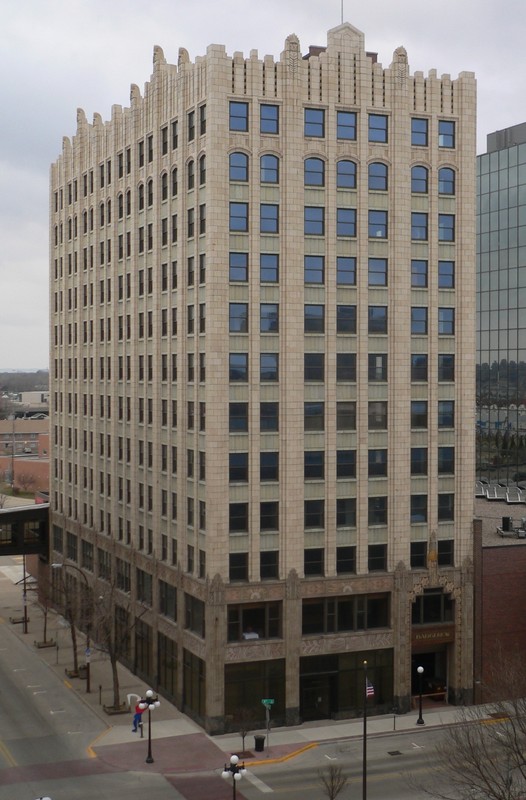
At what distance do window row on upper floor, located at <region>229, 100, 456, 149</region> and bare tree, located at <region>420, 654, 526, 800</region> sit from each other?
29.4 meters

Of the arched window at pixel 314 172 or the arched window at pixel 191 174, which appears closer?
the arched window at pixel 314 172

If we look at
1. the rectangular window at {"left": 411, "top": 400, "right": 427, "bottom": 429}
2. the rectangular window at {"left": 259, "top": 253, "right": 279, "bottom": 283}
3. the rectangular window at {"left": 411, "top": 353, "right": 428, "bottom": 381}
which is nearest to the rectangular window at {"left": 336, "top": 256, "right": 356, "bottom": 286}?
the rectangular window at {"left": 259, "top": 253, "right": 279, "bottom": 283}

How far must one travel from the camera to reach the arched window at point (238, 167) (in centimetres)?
5244

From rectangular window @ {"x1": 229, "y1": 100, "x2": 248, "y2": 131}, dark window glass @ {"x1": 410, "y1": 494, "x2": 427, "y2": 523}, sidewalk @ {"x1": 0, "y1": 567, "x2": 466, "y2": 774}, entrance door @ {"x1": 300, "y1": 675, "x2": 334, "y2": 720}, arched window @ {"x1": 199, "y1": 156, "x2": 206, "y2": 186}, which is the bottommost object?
sidewalk @ {"x1": 0, "y1": 567, "x2": 466, "y2": 774}

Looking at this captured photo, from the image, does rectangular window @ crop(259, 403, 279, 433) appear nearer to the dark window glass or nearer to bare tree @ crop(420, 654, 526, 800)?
the dark window glass

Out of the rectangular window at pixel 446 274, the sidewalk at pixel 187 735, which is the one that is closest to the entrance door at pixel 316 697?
the sidewalk at pixel 187 735

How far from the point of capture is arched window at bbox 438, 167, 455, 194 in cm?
5641

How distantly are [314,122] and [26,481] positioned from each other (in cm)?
10702

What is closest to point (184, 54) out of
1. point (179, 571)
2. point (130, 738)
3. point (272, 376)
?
point (272, 376)

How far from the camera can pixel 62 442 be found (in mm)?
84438

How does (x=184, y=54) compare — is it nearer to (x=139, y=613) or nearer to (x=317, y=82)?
(x=317, y=82)

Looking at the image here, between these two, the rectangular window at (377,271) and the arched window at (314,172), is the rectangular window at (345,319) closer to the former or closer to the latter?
the rectangular window at (377,271)

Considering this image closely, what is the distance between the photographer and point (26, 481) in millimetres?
149625

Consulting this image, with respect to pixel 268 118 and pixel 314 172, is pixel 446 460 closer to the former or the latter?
pixel 314 172
